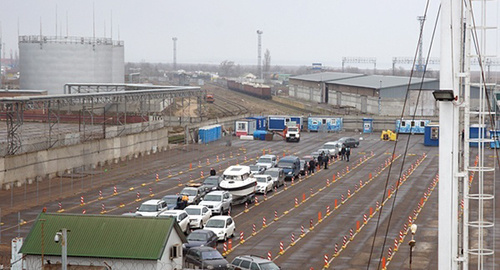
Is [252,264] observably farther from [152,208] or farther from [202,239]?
[152,208]

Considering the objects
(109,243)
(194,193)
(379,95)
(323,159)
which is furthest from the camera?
(379,95)

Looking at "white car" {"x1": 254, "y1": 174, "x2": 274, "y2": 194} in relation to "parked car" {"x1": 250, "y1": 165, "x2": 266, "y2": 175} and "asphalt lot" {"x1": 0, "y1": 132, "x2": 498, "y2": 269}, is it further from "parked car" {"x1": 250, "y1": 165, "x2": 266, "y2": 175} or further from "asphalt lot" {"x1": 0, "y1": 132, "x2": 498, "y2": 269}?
"parked car" {"x1": 250, "y1": 165, "x2": 266, "y2": 175}

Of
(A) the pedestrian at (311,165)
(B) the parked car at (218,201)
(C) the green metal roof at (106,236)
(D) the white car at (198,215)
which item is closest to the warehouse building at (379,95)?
(A) the pedestrian at (311,165)

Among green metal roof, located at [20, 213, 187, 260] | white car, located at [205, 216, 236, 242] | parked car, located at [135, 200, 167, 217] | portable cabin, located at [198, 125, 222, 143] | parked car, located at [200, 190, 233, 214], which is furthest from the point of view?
portable cabin, located at [198, 125, 222, 143]

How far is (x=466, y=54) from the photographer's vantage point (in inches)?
639

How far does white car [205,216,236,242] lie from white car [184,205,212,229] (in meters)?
1.25

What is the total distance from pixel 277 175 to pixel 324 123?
126ft

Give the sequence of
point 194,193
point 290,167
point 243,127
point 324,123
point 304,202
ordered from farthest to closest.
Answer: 1. point 324,123
2. point 243,127
3. point 290,167
4. point 304,202
5. point 194,193

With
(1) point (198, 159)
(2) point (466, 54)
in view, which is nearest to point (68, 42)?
(1) point (198, 159)

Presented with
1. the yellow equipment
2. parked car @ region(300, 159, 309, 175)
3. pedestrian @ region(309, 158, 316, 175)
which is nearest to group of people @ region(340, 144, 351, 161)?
pedestrian @ region(309, 158, 316, 175)

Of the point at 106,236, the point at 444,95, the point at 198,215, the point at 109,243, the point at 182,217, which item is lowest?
the point at 198,215

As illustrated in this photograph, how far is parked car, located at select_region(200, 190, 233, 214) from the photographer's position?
38.1 m

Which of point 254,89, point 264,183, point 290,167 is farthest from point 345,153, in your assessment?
point 254,89

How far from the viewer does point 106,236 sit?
79.3 ft
